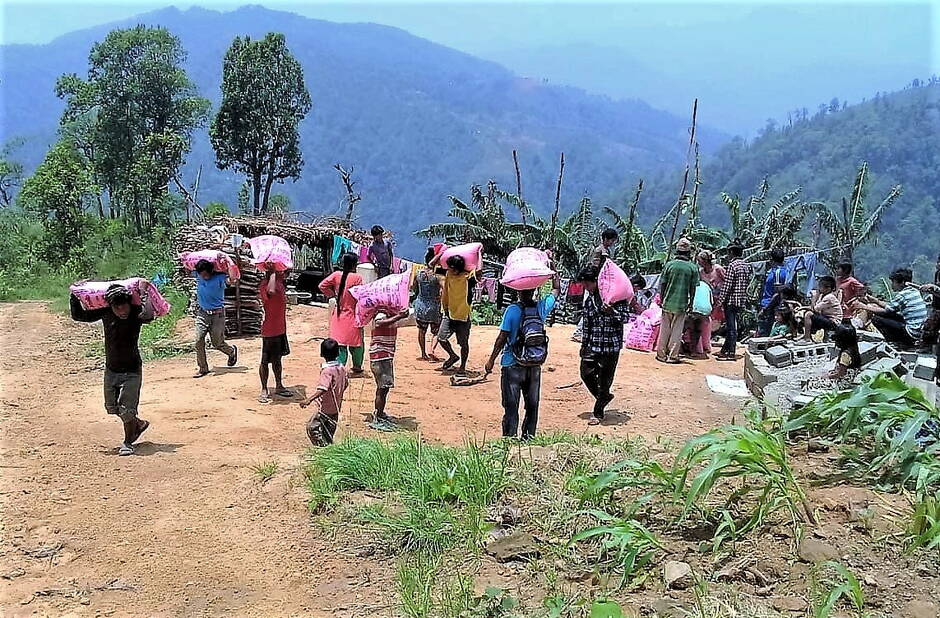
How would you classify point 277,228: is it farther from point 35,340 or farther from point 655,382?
point 655,382

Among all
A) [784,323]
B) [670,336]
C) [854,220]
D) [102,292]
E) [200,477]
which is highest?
[854,220]

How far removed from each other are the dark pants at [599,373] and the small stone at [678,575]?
12.7 ft

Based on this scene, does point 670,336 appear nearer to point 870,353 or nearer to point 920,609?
point 870,353

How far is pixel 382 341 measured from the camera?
22.9ft

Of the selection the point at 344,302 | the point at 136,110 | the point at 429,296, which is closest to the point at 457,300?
the point at 429,296

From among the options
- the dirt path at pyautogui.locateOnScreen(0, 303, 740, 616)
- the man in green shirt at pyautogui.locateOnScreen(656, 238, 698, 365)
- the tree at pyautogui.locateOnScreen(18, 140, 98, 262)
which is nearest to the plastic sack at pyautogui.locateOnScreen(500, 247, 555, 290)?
the dirt path at pyautogui.locateOnScreen(0, 303, 740, 616)

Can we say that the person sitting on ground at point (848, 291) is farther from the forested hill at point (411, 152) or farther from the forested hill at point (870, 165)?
the forested hill at point (411, 152)

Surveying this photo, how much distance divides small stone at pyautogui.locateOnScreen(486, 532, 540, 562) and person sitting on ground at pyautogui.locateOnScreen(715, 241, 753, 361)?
7465 mm

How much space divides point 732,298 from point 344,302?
583 cm

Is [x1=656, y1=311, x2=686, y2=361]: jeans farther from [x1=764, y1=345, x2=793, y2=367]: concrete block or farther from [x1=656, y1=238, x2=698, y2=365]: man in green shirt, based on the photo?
[x1=764, y1=345, x2=793, y2=367]: concrete block

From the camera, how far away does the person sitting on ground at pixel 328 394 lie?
6.01 meters

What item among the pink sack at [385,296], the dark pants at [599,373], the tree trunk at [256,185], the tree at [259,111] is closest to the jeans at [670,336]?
the dark pants at [599,373]

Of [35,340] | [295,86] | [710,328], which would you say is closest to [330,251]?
[35,340]

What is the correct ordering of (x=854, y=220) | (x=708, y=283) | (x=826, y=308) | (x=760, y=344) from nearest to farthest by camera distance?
1. (x=826, y=308)
2. (x=760, y=344)
3. (x=708, y=283)
4. (x=854, y=220)
